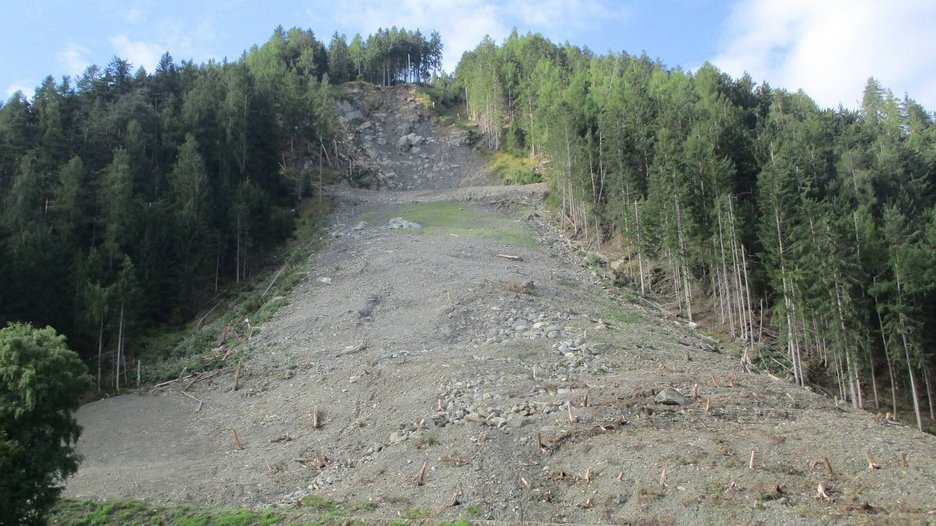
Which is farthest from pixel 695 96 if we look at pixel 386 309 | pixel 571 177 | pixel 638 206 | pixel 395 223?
pixel 386 309

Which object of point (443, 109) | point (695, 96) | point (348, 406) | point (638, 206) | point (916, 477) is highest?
point (443, 109)

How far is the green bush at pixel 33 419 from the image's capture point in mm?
15984

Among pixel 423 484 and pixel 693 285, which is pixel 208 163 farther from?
pixel 423 484

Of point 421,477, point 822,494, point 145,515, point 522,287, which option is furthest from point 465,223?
point 822,494

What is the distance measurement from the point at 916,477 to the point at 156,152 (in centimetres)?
5021

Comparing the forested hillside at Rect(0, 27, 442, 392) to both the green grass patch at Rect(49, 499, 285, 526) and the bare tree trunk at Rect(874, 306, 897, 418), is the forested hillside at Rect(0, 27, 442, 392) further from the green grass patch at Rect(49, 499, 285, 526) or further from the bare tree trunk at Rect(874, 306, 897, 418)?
the bare tree trunk at Rect(874, 306, 897, 418)

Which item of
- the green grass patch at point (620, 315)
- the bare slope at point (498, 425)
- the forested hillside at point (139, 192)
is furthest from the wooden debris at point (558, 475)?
the forested hillside at point (139, 192)

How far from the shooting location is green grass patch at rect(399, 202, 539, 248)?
50781 millimetres

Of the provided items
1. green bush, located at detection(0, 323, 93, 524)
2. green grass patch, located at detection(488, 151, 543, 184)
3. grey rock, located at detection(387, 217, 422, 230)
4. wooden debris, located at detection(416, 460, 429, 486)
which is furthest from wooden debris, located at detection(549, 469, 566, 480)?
green grass patch, located at detection(488, 151, 543, 184)

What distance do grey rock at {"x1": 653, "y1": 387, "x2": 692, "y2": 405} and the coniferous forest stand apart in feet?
46.1

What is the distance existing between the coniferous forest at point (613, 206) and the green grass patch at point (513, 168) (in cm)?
461

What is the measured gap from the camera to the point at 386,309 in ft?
113

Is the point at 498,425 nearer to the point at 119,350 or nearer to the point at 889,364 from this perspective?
the point at 119,350

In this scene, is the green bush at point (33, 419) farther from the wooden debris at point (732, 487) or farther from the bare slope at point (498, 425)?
the wooden debris at point (732, 487)
